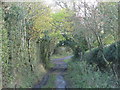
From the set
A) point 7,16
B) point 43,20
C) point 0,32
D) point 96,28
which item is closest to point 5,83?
point 0,32

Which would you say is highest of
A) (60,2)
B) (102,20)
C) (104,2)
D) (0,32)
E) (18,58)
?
(60,2)

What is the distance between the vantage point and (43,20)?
27.7 ft

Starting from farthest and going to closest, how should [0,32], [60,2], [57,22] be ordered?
1. [57,22]
2. [60,2]
3. [0,32]

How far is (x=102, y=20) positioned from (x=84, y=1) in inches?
48.3

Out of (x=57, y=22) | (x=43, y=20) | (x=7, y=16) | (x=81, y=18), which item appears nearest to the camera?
(x=7, y=16)

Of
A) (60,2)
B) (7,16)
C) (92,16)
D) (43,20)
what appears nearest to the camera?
(7,16)

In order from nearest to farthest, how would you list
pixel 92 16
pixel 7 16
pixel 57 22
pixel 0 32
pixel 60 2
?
pixel 0 32 → pixel 7 16 → pixel 92 16 → pixel 60 2 → pixel 57 22

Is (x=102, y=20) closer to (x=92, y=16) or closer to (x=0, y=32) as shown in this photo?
(x=92, y=16)

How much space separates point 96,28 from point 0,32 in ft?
10.4

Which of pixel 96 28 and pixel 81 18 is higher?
pixel 81 18

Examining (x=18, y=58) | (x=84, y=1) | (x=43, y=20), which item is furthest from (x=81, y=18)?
(x=18, y=58)

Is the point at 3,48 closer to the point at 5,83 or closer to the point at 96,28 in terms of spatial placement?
the point at 5,83

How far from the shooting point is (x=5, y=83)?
4531 mm

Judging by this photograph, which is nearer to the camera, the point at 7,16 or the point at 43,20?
the point at 7,16
